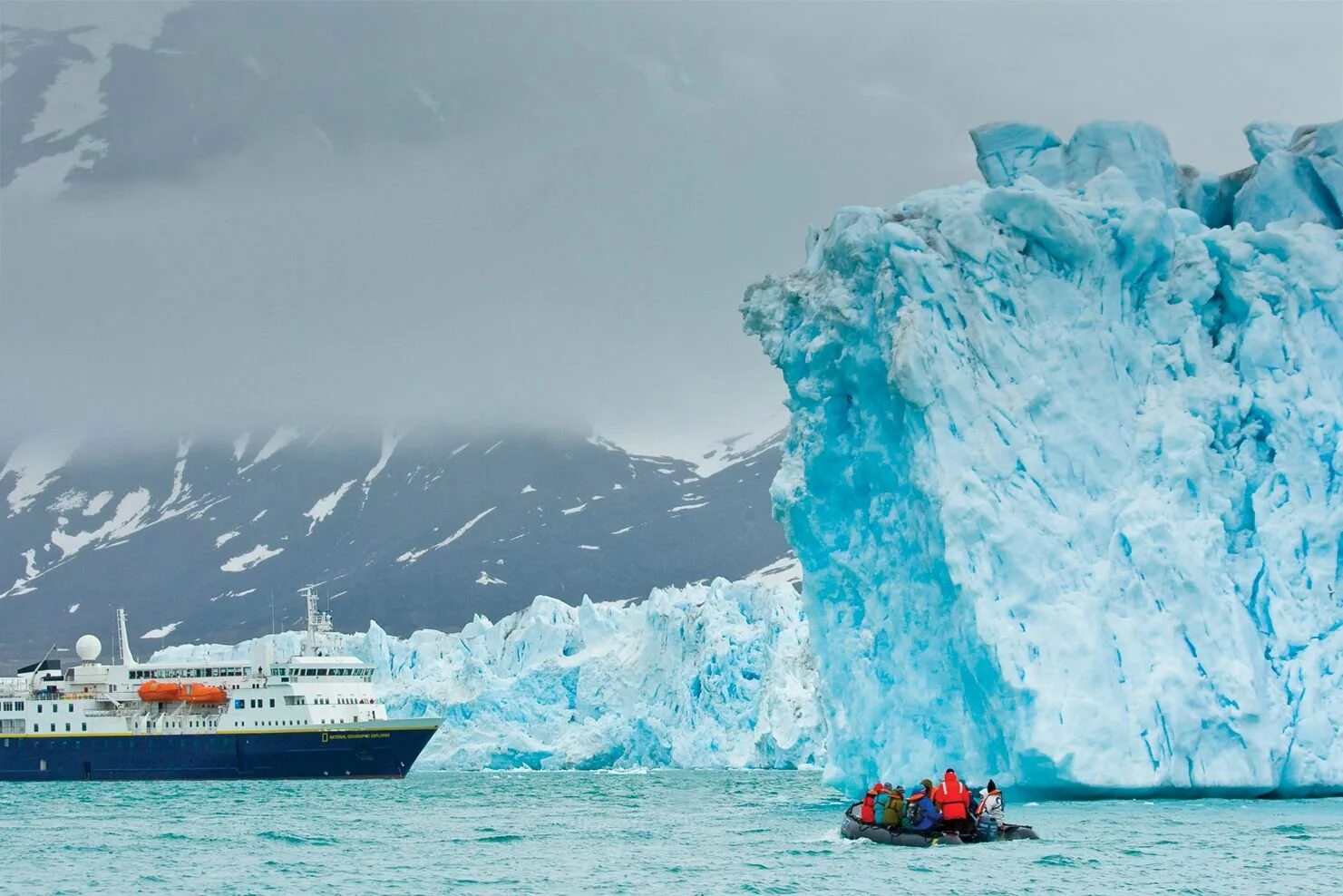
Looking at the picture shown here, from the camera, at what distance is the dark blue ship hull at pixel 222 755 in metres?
50.9

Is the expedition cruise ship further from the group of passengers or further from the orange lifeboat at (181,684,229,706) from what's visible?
the group of passengers

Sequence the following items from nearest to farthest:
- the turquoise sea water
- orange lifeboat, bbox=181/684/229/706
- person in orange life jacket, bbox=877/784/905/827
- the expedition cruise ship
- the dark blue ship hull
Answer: the turquoise sea water < person in orange life jacket, bbox=877/784/905/827 < the dark blue ship hull < the expedition cruise ship < orange lifeboat, bbox=181/684/229/706

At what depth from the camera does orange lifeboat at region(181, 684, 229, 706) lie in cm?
5266

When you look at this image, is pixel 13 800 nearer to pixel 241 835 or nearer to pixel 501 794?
pixel 501 794

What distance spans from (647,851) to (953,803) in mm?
4434

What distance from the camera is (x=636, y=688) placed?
2084 inches

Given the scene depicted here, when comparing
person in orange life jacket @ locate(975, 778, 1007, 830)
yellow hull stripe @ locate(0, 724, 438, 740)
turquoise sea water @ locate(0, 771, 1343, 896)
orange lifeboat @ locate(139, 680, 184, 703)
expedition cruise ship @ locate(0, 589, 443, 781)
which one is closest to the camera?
turquoise sea water @ locate(0, 771, 1343, 896)

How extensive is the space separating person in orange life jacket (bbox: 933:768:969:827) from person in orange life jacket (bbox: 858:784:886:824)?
92cm

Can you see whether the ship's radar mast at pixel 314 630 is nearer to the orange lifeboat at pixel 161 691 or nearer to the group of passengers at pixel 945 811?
the orange lifeboat at pixel 161 691

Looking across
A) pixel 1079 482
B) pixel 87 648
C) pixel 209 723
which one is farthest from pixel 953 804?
pixel 87 648

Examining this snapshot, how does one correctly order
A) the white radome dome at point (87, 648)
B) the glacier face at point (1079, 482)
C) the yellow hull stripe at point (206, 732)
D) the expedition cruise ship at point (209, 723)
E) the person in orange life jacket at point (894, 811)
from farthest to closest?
the white radome dome at point (87, 648) → the expedition cruise ship at point (209, 723) → the yellow hull stripe at point (206, 732) → the glacier face at point (1079, 482) → the person in orange life jacket at point (894, 811)

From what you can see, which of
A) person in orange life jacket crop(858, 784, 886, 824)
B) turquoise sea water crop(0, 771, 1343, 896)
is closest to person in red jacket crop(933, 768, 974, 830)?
turquoise sea water crop(0, 771, 1343, 896)

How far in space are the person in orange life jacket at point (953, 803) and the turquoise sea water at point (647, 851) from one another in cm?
44

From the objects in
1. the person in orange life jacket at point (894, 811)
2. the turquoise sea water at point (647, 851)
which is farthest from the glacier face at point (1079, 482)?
the person in orange life jacket at point (894, 811)
